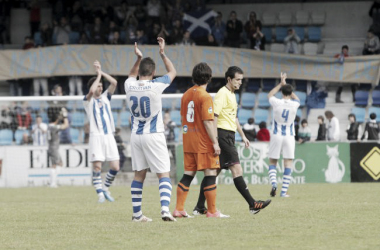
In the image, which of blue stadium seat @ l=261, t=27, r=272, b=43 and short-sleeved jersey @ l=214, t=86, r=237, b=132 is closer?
short-sleeved jersey @ l=214, t=86, r=237, b=132

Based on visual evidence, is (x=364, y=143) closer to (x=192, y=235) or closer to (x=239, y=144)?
(x=239, y=144)

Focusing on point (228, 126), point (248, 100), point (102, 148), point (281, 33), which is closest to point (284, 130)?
point (102, 148)

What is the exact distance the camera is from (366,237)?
8555 mm

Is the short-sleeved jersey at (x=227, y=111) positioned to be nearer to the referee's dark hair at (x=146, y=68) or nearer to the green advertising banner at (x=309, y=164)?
the referee's dark hair at (x=146, y=68)

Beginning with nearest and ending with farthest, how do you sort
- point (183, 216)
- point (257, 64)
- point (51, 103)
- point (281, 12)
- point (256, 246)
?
point (256, 246) → point (183, 216) → point (51, 103) → point (257, 64) → point (281, 12)

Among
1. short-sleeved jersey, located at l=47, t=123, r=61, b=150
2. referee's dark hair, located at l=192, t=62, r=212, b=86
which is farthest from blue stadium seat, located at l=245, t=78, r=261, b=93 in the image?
referee's dark hair, located at l=192, t=62, r=212, b=86

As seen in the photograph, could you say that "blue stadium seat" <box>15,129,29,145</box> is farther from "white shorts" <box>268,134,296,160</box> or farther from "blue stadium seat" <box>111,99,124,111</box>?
"white shorts" <box>268,134,296,160</box>

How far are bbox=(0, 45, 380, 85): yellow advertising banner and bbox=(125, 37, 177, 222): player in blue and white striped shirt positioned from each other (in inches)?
654

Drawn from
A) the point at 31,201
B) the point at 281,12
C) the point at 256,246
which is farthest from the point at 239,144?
the point at 256,246

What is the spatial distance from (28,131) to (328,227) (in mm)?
14972

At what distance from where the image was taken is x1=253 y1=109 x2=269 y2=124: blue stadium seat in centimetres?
2673

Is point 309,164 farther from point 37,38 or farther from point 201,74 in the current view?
point 37,38

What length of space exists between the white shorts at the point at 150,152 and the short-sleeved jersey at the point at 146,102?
0.26 feet

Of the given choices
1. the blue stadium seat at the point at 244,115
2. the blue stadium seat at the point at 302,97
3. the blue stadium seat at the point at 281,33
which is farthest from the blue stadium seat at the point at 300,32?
the blue stadium seat at the point at 244,115
